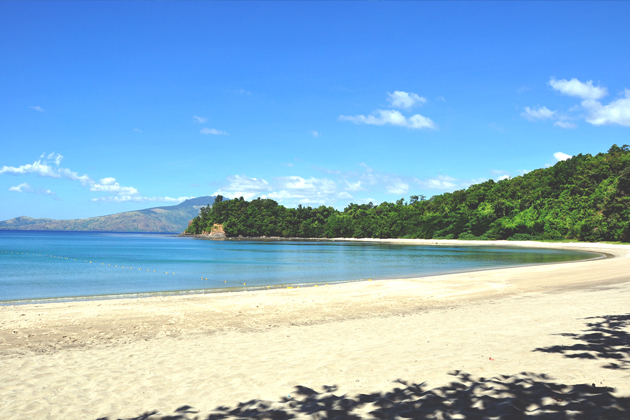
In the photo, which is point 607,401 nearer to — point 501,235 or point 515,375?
point 515,375

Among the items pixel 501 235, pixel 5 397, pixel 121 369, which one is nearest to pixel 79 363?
pixel 121 369

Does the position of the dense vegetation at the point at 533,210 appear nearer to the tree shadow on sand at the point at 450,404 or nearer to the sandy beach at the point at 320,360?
the sandy beach at the point at 320,360

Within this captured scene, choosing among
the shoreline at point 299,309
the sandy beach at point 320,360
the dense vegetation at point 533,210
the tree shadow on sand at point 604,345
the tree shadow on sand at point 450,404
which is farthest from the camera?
the dense vegetation at point 533,210

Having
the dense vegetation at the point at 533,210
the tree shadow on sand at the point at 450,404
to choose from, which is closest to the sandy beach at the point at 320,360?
the tree shadow on sand at the point at 450,404

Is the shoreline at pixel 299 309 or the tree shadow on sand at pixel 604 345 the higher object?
the tree shadow on sand at pixel 604 345

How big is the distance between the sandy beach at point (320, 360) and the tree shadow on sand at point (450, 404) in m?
0.03

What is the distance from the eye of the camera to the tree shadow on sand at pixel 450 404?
5656 mm

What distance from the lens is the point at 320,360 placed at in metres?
8.71

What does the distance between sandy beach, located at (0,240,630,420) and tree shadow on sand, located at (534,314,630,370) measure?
44mm

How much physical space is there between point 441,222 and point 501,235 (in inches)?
1011

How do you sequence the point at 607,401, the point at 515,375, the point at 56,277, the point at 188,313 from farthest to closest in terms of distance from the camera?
the point at 56,277 → the point at 188,313 → the point at 515,375 → the point at 607,401

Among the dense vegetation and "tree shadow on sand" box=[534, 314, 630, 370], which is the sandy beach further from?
the dense vegetation

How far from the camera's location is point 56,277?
104ft

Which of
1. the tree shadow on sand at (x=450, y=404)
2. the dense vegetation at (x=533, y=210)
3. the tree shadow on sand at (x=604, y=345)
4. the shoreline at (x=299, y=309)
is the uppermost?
the dense vegetation at (x=533, y=210)
